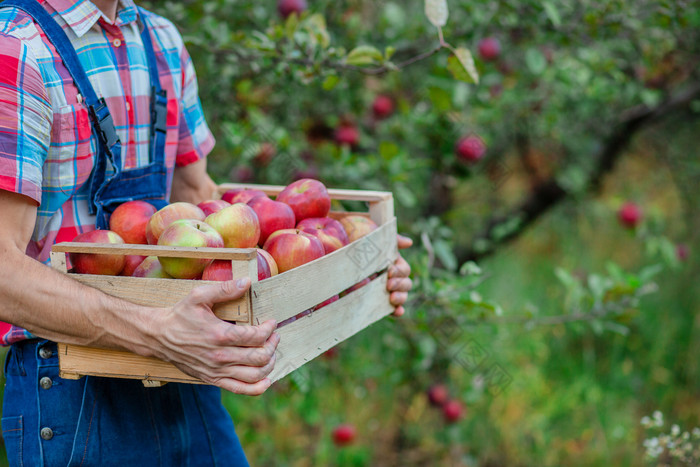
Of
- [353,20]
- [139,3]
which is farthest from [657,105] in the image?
[139,3]

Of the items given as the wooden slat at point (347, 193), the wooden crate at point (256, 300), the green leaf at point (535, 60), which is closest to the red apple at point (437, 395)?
the green leaf at point (535, 60)

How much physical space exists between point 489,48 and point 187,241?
2.07m

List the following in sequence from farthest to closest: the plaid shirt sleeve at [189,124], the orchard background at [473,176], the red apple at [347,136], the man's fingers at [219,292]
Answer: the red apple at [347,136] → the orchard background at [473,176] → the plaid shirt sleeve at [189,124] → the man's fingers at [219,292]

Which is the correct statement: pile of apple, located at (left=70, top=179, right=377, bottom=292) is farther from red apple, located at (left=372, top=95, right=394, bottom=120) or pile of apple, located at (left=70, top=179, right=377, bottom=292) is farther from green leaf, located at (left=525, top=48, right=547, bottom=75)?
red apple, located at (left=372, top=95, right=394, bottom=120)

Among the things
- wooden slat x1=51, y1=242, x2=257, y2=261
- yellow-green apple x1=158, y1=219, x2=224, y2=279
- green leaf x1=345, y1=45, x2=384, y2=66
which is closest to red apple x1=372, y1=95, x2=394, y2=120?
green leaf x1=345, y1=45, x2=384, y2=66

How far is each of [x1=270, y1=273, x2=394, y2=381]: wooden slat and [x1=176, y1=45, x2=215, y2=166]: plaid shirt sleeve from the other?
55 cm

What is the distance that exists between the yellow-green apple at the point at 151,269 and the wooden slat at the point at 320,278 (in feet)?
0.62

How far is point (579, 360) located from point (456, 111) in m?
1.88

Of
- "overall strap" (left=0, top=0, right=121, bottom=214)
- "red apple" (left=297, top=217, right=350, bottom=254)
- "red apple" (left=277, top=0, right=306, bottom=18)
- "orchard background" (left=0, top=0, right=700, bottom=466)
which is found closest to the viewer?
"overall strap" (left=0, top=0, right=121, bottom=214)

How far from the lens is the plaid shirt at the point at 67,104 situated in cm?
107

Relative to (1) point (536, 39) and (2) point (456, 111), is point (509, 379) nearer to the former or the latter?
(2) point (456, 111)

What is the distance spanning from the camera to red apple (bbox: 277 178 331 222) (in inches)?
55.5

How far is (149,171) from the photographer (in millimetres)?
1376

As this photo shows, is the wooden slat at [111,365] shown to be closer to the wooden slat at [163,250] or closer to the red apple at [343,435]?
the wooden slat at [163,250]
